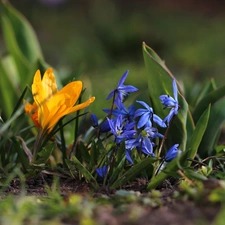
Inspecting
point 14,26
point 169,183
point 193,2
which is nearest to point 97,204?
point 169,183

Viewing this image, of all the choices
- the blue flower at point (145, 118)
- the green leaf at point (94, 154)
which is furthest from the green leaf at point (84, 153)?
the blue flower at point (145, 118)

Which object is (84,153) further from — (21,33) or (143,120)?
(21,33)

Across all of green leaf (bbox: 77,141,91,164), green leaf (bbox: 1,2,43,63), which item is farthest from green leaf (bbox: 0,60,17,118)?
green leaf (bbox: 77,141,91,164)

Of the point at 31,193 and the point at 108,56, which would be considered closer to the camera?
the point at 31,193

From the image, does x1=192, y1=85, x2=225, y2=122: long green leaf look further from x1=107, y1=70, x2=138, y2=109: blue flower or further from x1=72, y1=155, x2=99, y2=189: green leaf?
x1=72, y1=155, x2=99, y2=189: green leaf

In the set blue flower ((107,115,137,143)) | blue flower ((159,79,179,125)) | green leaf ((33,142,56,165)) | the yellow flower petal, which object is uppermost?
the yellow flower petal

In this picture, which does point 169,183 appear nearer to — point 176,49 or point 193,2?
point 176,49

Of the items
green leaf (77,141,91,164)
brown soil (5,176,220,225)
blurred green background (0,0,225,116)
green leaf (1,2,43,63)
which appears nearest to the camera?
brown soil (5,176,220,225)
